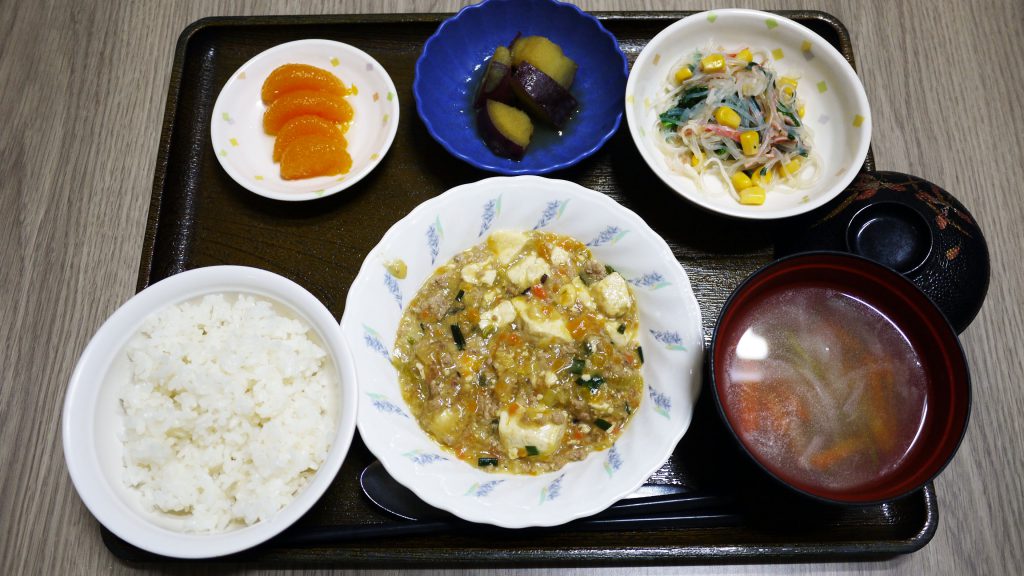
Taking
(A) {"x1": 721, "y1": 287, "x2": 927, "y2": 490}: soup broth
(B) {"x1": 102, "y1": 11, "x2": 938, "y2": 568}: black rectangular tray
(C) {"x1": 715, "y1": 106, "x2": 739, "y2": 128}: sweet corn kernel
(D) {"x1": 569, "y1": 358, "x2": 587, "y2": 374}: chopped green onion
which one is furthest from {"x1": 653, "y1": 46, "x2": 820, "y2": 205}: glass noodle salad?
(D) {"x1": 569, "y1": 358, "x2": 587, "y2": 374}: chopped green onion

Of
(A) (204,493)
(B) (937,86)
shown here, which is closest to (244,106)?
(A) (204,493)

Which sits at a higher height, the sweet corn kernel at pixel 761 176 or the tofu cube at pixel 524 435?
the sweet corn kernel at pixel 761 176

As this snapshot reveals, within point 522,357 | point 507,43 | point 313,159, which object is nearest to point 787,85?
point 507,43

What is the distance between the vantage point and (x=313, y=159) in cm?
246

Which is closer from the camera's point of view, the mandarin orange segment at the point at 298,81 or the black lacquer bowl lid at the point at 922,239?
the black lacquer bowl lid at the point at 922,239

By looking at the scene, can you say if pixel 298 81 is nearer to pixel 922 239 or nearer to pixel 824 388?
pixel 824 388

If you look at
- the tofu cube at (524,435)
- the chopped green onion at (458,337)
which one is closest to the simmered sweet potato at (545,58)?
the chopped green onion at (458,337)

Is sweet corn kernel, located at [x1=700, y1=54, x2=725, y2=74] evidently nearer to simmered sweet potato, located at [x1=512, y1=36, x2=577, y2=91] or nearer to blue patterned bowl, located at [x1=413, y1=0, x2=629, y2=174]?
blue patterned bowl, located at [x1=413, y1=0, x2=629, y2=174]

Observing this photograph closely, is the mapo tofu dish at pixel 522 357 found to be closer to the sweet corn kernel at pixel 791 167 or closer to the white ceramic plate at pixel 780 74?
the white ceramic plate at pixel 780 74

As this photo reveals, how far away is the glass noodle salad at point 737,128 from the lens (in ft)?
8.09

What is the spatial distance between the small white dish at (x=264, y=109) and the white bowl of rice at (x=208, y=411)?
0.57m

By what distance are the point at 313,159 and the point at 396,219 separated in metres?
0.40

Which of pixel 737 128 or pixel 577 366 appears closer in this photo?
pixel 577 366

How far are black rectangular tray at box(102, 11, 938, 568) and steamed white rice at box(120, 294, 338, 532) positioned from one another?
0.80ft
